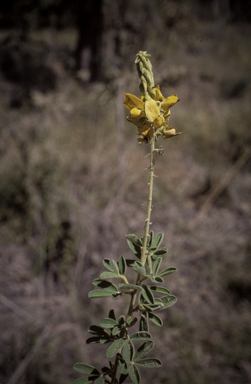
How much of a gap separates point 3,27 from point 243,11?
11.4m

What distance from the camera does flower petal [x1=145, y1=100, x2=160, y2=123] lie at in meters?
0.45

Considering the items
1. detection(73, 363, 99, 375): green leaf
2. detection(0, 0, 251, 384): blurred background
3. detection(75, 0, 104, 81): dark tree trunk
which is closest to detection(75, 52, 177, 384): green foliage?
detection(73, 363, 99, 375): green leaf

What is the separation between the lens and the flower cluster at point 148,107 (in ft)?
1.48

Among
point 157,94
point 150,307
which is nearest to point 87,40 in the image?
point 157,94

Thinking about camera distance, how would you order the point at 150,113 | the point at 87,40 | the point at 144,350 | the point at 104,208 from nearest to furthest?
the point at 150,113, the point at 144,350, the point at 104,208, the point at 87,40

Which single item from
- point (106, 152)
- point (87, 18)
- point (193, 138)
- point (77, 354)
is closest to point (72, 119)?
point (106, 152)

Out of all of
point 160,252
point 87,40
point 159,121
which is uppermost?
point 87,40

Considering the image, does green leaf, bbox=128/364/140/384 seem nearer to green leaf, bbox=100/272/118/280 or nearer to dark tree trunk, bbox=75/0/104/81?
green leaf, bbox=100/272/118/280

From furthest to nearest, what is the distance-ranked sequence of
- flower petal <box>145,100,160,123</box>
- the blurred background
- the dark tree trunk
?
the dark tree trunk
the blurred background
flower petal <box>145,100,160,123</box>

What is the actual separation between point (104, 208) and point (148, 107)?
6.34 ft

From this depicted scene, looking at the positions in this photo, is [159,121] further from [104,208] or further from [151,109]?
[104,208]

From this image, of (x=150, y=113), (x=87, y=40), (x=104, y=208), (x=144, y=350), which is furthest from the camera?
(x=87, y=40)

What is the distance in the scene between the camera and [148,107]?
452mm

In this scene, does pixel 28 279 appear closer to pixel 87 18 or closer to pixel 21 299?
pixel 21 299
